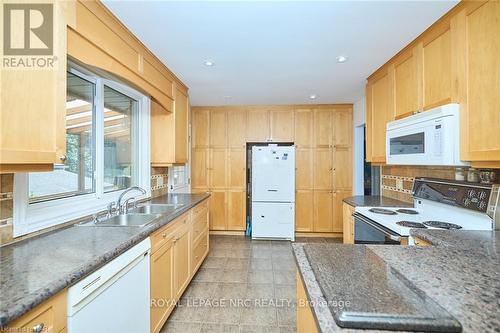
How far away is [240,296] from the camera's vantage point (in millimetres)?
2365

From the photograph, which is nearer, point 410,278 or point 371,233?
point 410,278

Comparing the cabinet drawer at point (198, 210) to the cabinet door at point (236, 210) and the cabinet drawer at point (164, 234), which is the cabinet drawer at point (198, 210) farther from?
the cabinet door at point (236, 210)

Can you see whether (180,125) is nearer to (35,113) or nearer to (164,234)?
(164,234)

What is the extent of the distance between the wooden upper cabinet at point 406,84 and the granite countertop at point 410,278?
123cm

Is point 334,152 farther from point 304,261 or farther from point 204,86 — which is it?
point 304,261

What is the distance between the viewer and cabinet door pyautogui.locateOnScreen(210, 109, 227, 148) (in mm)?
4367

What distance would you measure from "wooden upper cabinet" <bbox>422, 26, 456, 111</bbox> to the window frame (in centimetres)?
266

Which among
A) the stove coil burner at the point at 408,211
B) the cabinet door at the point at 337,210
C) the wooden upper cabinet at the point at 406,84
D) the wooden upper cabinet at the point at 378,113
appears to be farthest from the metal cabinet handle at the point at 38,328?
the cabinet door at the point at 337,210

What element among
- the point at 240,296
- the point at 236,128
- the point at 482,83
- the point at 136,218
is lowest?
the point at 240,296

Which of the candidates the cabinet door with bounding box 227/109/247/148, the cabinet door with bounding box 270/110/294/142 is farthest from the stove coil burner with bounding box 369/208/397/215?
the cabinet door with bounding box 227/109/247/148

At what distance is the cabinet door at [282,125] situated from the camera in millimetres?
4250

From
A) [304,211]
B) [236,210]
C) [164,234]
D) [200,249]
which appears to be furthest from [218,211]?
[164,234]

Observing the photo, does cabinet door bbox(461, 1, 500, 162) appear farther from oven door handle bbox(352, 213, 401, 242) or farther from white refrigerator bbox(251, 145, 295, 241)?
white refrigerator bbox(251, 145, 295, 241)

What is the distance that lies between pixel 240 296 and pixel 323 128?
118 inches
